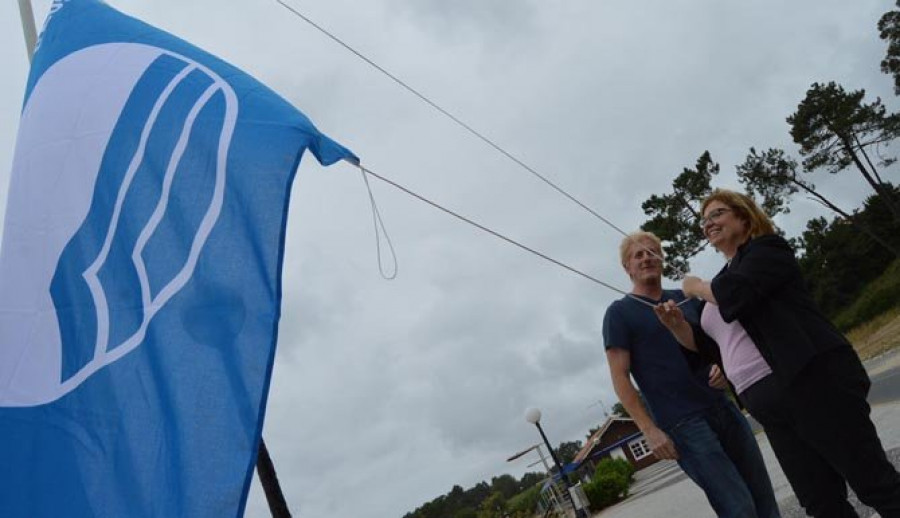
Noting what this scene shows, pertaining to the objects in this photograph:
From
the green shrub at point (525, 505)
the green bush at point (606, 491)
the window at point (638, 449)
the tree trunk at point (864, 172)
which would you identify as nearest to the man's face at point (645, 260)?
the green bush at point (606, 491)

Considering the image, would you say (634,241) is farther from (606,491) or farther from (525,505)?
(525,505)

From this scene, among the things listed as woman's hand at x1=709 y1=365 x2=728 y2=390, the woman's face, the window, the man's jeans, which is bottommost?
the window

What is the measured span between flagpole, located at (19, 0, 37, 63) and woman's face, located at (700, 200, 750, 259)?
392 centimetres

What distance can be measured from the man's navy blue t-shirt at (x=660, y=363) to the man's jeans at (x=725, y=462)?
0.06 m

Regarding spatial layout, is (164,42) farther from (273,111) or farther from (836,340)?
(836,340)

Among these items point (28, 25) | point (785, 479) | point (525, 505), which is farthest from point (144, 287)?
point (525, 505)

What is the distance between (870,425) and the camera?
7.59 feet

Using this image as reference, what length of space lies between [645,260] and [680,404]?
2.19 feet

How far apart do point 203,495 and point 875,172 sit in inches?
1596

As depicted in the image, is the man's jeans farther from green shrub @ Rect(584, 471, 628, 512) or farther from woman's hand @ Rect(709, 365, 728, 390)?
green shrub @ Rect(584, 471, 628, 512)

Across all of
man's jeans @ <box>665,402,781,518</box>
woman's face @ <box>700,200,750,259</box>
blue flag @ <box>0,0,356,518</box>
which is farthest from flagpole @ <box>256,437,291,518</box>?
woman's face @ <box>700,200,750,259</box>

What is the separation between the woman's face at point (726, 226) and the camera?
9.29ft

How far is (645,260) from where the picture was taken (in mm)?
3236

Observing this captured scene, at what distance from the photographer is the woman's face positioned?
2.83 m
